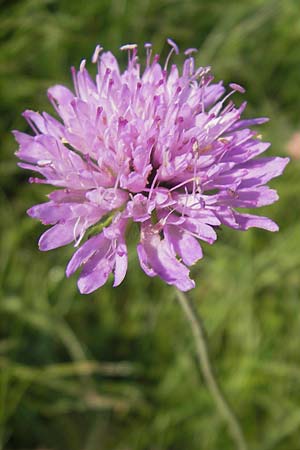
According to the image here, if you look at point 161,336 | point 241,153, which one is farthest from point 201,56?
point 241,153

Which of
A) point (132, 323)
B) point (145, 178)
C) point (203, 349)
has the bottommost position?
point (203, 349)

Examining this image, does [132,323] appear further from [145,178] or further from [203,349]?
[145,178]

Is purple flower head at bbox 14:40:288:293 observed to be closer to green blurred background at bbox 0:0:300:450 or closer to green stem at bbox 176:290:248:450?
green stem at bbox 176:290:248:450

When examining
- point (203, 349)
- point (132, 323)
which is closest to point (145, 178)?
point (203, 349)

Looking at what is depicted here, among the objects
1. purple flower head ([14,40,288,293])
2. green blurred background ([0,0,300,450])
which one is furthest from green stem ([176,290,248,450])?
green blurred background ([0,0,300,450])

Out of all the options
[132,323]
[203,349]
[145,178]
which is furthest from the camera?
[132,323]

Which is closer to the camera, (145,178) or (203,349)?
(145,178)
